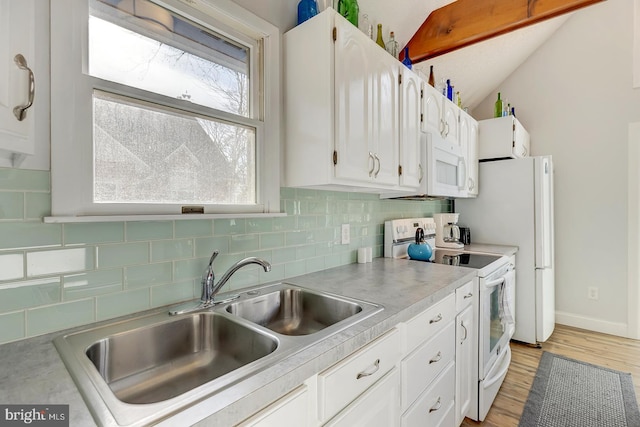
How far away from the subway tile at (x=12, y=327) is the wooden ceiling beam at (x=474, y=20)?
2.73 metres

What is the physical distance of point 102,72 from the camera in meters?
1.01

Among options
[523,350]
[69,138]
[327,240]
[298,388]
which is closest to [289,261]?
[327,240]

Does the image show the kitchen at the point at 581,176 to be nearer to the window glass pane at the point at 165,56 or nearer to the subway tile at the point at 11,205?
the window glass pane at the point at 165,56

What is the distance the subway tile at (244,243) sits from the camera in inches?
52.5

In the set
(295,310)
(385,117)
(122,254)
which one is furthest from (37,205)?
(385,117)

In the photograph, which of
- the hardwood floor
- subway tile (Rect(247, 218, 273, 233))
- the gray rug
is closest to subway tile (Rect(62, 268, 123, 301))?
subway tile (Rect(247, 218, 273, 233))

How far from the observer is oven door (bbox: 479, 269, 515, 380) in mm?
1820

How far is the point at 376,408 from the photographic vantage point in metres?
1.02

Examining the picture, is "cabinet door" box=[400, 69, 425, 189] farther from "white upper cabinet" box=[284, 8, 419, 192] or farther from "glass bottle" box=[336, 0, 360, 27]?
"glass bottle" box=[336, 0, 360, 27]

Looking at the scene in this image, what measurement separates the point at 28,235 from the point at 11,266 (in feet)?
0.29

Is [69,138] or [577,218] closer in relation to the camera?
[69,138]

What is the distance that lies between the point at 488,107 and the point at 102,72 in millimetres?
3876

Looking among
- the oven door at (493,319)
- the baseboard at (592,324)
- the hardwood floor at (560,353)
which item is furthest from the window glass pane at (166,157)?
the baseboard at (592,324)

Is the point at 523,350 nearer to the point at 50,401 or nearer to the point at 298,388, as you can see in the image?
the point at 298,388
